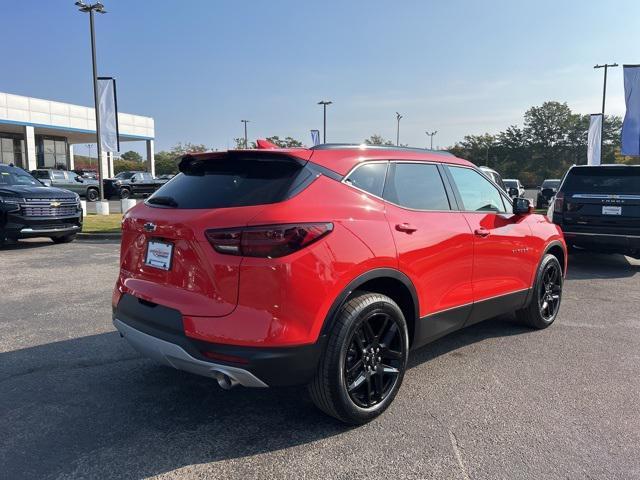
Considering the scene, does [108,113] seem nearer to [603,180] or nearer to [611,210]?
[603,180]

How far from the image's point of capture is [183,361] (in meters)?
2.84

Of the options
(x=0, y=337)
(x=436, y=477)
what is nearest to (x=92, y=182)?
(x=0, y=337)

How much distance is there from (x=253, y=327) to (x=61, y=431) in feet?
4.75

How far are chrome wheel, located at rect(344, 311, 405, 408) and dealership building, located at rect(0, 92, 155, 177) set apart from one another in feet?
98.9

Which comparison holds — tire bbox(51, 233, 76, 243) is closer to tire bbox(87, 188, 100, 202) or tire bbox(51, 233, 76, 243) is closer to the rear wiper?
the rear wiper

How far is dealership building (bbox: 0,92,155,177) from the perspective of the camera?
31.5 m

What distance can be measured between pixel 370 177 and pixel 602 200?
6.62 meters

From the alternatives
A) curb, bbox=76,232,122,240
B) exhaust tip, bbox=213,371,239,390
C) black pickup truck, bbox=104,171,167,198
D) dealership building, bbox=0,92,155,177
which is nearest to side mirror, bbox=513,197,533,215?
exhaust tip, bbox=213,371,239,390

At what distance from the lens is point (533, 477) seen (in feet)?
8.52

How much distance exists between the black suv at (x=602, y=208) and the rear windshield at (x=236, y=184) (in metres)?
7.08

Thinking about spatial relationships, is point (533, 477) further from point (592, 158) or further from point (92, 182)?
point (92, 182)

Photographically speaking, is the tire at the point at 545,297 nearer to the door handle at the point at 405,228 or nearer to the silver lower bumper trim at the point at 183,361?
the door handle at the point at 405,228

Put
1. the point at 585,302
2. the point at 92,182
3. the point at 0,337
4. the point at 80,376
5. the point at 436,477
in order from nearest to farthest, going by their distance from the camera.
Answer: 1. the point at 436,477
2. the point at 80,376
3. the point at 0,337
4. the point at 585,302
5. the point at 92,182

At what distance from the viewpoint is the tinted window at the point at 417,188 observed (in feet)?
11.4
